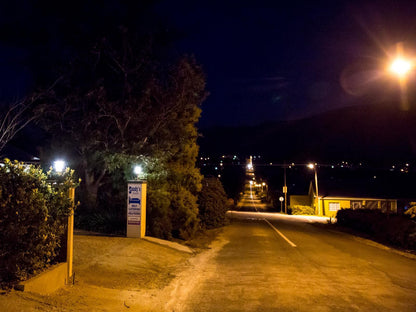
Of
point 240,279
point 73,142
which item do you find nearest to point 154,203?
point 73,142

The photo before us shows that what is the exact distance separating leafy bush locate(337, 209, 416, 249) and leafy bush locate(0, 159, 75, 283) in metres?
17.3

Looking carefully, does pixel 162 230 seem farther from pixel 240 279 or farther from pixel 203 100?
pixel 240 279

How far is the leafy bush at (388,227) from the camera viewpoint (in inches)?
797

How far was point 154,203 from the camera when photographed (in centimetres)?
1834

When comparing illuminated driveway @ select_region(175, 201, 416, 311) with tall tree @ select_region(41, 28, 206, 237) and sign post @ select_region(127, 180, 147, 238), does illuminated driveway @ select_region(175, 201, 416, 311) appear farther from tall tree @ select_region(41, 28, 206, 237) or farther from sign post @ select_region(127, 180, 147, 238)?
tall tree @ select_region(41, 28, 206, 237)

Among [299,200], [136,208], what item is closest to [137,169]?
[136,208]

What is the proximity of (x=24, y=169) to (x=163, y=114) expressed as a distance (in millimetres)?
11057

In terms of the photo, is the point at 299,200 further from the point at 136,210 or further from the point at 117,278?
the point at 117,278

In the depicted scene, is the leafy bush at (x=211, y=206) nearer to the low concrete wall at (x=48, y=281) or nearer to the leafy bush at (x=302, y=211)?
the low concrete wall at (x=48, y=281)

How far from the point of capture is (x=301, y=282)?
33.1 feet

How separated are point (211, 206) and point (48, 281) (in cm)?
2057

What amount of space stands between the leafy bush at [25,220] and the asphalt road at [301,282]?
Answer: 2831 mm

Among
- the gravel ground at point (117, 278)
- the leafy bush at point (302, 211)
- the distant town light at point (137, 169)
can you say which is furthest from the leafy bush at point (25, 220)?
the leafy bush at point (302, 211)

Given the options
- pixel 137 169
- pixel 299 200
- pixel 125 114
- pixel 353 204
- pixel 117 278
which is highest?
pixel 125 114
